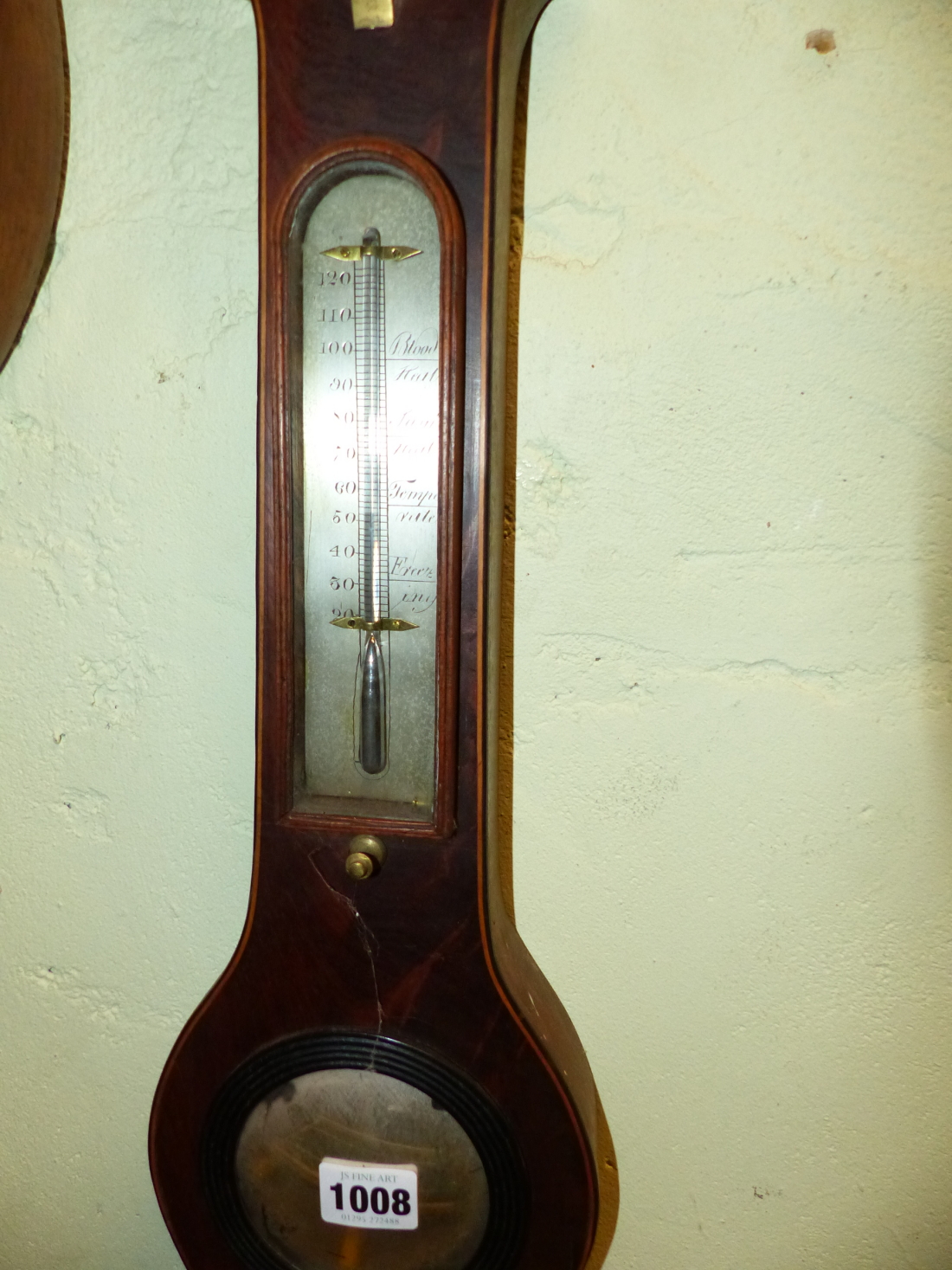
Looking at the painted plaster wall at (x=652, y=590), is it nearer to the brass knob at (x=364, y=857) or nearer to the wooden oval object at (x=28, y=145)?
the wooden oval object at (x=28, y=145)

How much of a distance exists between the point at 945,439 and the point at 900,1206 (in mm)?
741

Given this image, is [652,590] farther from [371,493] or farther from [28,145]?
[28,145]

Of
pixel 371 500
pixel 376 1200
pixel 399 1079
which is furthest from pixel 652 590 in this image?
pixel 376 1200

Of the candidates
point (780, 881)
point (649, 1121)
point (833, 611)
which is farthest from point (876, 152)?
point (649, 1121)

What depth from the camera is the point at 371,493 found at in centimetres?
77

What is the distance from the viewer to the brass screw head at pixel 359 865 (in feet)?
2.49

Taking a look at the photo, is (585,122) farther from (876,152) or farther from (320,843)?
(320,843)

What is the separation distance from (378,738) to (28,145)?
2.04 ft

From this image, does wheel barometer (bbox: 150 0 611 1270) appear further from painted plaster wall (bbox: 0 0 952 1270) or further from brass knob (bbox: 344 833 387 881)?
painted plaster wall (bbox: 0 0 952 1270)

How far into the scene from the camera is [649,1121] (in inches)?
37.1

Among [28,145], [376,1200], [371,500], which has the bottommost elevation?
[376,1200]

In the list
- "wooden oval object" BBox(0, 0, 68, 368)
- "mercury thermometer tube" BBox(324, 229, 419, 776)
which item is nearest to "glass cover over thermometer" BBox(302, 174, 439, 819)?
"mercury thermometer tube" BBox(324, 229, 419, 776)

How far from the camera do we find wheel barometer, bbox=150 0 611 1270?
2.37 ft

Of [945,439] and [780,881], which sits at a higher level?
[945,439]
